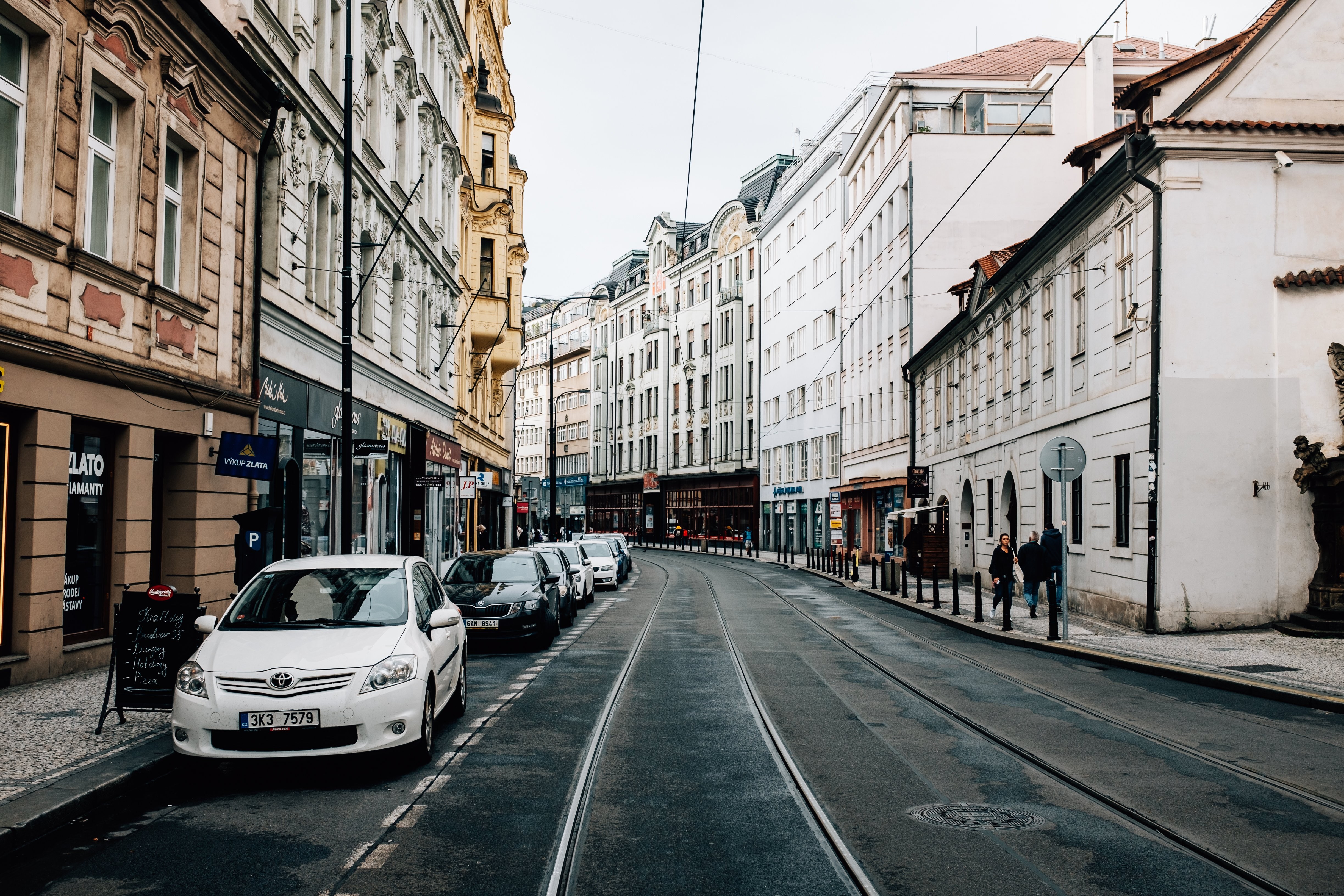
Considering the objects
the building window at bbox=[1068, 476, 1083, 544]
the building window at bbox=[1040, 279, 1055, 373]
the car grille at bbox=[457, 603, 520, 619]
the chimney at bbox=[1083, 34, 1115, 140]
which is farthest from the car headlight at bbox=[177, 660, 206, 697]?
the chimney at bbox=[1083, 34, 1115, 140]

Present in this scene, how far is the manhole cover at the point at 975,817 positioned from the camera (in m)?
Answer: 6.89

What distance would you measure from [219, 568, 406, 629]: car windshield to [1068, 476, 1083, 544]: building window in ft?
59.2

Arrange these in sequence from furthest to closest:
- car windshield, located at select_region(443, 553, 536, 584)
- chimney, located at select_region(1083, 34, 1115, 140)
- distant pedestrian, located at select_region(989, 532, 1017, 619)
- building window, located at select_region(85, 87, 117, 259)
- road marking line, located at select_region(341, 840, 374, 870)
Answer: chimney, located at select_region(1083, 34, 1115, 140) < distant pedestrian, located at select_region(989, 532, 1017, 619) < car windshield, located at select_region(443, 553, 536, 584) < building window, located at select_region(85, 87, 117, 259) < road marking line, located at select_region(341, 840, 374, 870)

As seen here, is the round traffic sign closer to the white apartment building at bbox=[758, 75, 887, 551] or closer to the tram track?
the tram track

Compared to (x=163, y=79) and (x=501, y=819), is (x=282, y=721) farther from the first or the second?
(x=163, y=79)

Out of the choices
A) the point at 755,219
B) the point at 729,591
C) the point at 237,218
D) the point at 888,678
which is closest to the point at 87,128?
the point at 237,218

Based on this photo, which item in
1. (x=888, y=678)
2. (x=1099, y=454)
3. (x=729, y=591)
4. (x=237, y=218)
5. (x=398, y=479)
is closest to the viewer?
(x=888, y=678)

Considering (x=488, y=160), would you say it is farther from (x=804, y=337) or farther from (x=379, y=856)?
(x=379, y=856)

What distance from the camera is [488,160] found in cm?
4525

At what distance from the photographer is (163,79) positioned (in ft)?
47.7

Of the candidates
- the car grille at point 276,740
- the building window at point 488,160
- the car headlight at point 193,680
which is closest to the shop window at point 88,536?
the car headlight at point 193,680

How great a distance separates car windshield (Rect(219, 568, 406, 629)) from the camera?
9.23 m

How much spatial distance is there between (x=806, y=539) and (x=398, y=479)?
131 feet

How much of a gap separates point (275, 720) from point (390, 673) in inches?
32.5
